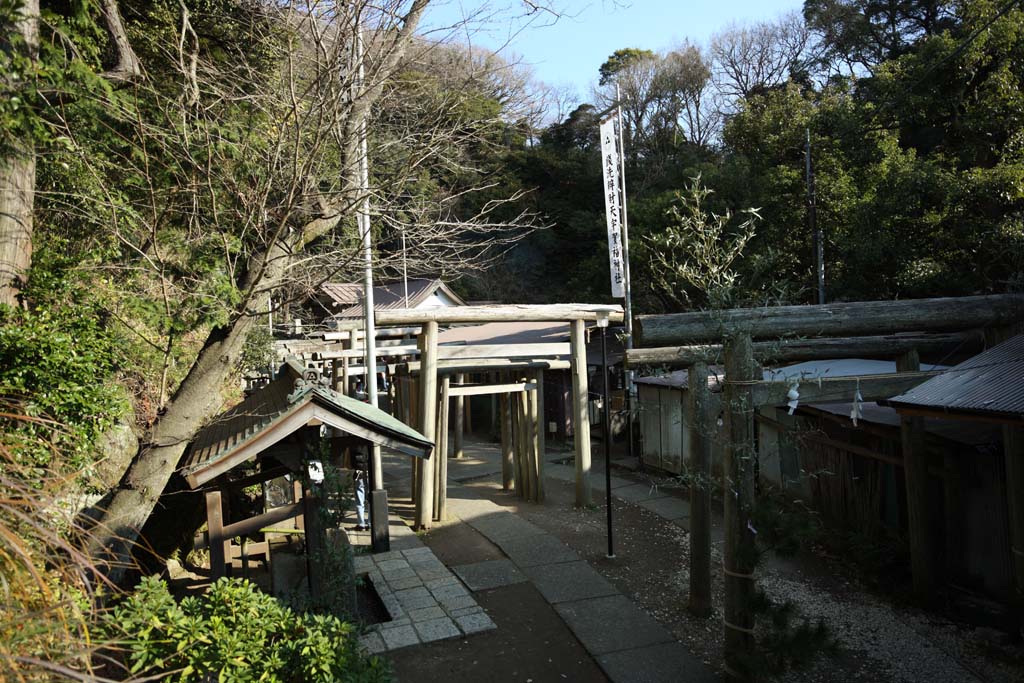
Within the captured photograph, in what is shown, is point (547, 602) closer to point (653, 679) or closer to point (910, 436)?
point (653, 679)

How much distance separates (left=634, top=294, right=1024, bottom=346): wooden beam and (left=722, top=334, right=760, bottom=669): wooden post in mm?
244

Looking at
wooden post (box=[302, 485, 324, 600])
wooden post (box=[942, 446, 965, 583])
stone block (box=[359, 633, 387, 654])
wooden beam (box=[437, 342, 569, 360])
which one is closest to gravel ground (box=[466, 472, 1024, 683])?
wooden post (box=[942, 446, 965, 583])

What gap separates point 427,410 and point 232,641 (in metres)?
5.77

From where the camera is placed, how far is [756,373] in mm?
5203

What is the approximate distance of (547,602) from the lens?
23.2ft

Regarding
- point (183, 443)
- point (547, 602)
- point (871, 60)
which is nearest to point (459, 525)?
point (547, 602)

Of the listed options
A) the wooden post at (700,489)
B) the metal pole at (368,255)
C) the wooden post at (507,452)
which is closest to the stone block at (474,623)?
the metal pole at (368,255)

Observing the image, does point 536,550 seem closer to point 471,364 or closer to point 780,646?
point 471,364

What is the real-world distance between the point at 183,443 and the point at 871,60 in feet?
89.5

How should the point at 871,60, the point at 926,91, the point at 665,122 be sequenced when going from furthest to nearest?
1. the point at 665,122
2. the point at 871,60
3. the point at 926,91

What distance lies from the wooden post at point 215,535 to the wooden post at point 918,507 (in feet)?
20.8

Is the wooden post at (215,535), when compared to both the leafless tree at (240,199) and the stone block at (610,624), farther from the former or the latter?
the stone block at (610,624)

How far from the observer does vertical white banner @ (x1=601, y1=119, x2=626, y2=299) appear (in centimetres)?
1002

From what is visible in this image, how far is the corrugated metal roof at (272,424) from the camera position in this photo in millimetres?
5352
